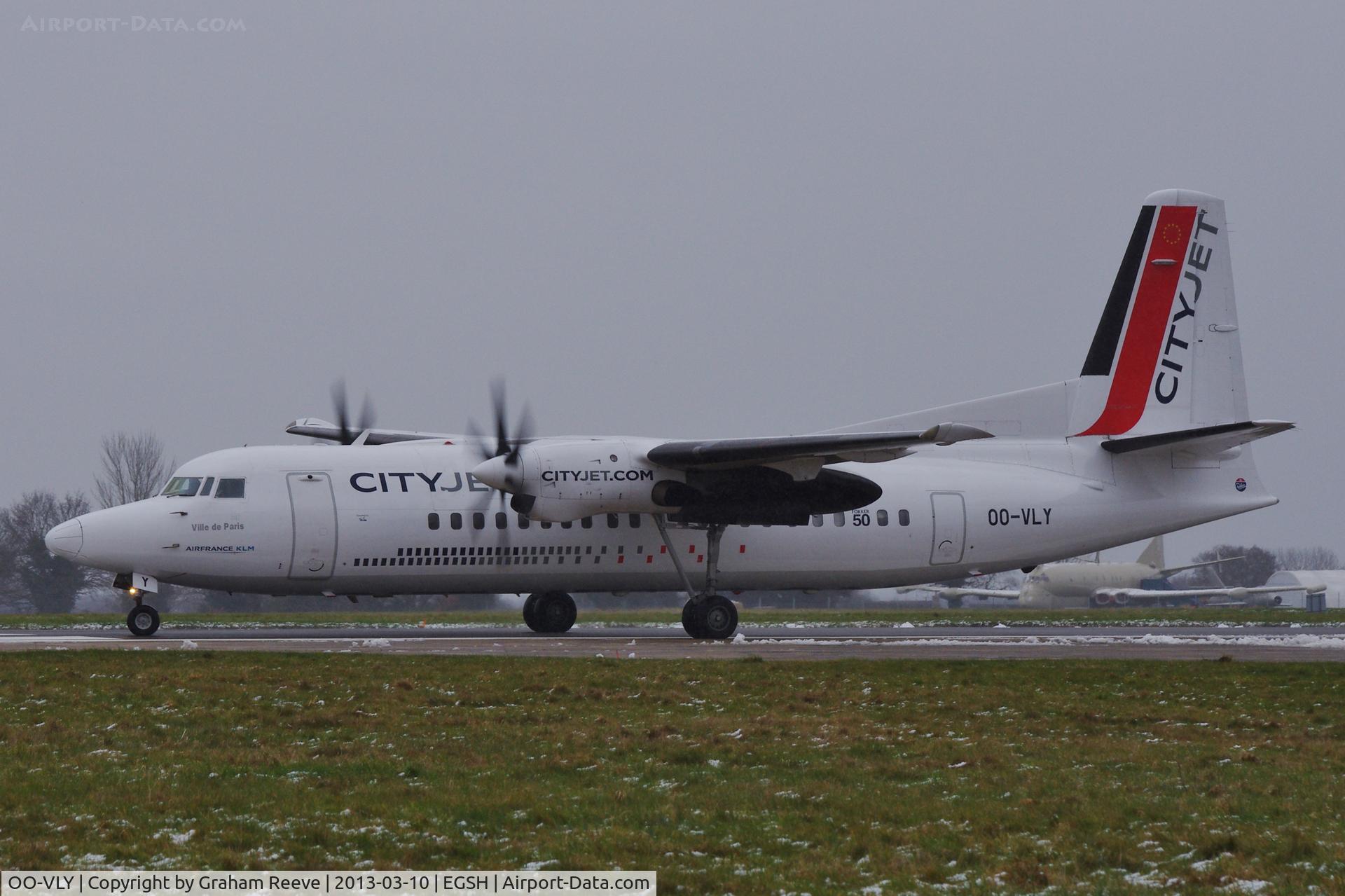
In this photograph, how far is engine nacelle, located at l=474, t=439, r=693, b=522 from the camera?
2355cm

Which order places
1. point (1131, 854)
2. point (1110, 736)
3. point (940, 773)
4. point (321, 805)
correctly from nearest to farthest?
point (1131, 854) → point (321, 805) → point (940, 773) → point (1110, 736)

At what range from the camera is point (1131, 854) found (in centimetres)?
718

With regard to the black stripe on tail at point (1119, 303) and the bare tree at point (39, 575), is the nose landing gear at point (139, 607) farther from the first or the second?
the bare tree at point (39, 575)

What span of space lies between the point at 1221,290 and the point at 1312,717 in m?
19.1

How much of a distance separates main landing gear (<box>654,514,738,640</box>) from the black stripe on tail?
30.4 ft

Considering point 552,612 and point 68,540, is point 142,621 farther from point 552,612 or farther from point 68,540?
point 552,612

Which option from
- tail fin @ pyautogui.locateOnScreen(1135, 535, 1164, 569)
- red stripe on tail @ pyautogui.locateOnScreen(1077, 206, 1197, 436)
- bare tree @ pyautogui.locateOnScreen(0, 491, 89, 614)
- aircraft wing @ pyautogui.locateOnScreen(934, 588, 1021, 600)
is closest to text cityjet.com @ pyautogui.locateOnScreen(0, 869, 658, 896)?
red stripe on tail @ pyautogui.locateOnScreen(1077, 206, 1197, 436)

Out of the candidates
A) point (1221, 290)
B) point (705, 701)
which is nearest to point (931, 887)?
point (705, 701)

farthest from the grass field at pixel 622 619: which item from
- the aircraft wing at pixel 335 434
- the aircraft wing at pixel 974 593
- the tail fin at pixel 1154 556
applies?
the tail fin at pixel 1154 556

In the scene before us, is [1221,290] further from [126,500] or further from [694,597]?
[126,500]

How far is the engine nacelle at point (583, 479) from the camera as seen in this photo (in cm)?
2355

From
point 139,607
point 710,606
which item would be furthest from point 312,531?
point 710,606

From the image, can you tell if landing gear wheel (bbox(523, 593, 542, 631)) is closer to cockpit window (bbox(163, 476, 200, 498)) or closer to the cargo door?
cockpit window (bbox(163, 476, 200, 498))

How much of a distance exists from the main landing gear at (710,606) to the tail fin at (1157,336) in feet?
28.5
